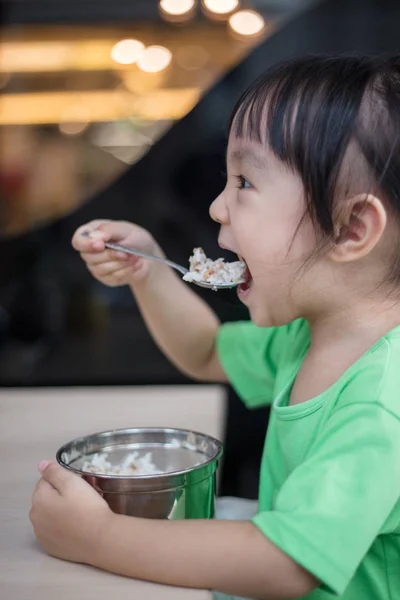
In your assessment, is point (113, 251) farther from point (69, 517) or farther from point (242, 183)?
point (69, 517)

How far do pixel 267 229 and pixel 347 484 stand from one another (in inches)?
12.1

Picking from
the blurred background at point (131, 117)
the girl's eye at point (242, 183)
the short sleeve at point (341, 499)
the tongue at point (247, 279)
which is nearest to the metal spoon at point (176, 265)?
the tongue at point (247, 279)

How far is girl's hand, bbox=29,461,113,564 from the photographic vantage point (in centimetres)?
67

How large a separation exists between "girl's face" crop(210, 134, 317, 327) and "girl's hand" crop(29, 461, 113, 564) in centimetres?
32

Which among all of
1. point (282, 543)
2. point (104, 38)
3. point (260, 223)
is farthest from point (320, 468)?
point (104, 38)

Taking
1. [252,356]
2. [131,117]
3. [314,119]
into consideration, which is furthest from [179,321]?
[131,117]

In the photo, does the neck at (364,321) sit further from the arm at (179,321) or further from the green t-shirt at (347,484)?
the arm at (179,321)

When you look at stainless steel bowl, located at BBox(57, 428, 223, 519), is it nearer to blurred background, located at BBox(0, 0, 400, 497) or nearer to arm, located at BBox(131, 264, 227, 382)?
arm, located at BBox(131, 264, 227, 382)

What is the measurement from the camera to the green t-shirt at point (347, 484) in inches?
24.9

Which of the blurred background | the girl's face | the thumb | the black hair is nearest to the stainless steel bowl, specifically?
the thumb

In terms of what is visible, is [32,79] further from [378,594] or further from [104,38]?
[378,594]

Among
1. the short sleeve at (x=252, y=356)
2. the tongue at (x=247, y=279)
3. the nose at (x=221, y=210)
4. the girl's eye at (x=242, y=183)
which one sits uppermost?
the girl's eye at (x=242, y=183)

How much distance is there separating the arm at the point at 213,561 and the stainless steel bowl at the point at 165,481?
1.7 inches

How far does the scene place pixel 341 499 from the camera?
64cm
